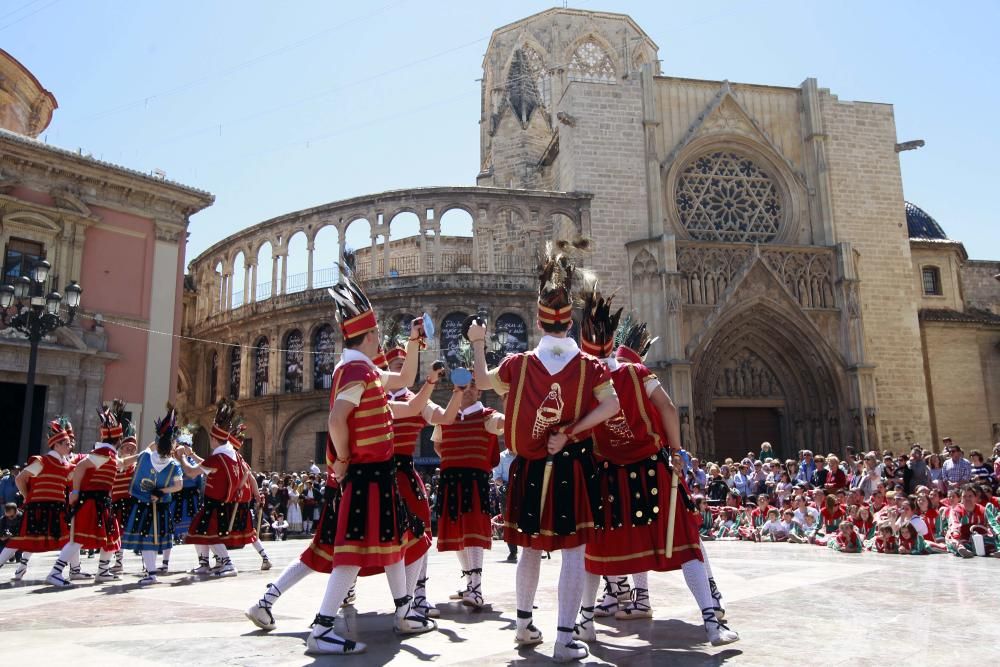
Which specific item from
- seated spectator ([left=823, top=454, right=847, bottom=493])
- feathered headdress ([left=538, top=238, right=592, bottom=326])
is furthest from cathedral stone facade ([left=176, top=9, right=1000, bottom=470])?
feathered headdress ([left=538, top=238, right=592, bottom=326])

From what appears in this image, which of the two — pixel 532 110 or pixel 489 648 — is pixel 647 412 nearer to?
pixel 489 648

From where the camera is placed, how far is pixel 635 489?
531cm

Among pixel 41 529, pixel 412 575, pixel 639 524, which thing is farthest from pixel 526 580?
pixel 41 529

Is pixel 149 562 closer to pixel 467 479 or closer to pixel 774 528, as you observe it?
pixel 467 479

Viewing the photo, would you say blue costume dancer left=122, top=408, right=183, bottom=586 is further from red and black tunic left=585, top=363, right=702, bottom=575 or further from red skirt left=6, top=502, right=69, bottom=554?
red and black tunic left=585, top=363, right=702, bottom=575

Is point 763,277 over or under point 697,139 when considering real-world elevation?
under

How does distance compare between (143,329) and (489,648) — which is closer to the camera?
(489,648)

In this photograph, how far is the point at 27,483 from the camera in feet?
31.2

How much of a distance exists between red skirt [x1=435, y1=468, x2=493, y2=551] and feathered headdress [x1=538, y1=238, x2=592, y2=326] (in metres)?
2.29

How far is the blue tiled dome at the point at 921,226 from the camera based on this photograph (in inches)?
1407

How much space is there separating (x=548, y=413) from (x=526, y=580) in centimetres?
99

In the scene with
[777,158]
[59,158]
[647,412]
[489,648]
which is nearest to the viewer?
[489,648]

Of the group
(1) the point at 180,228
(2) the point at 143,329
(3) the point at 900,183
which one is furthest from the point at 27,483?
(3) the point at 900,183

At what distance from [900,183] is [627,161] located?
11509 millimetres
